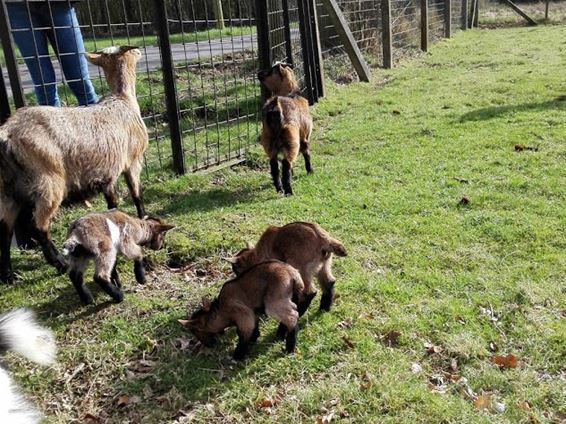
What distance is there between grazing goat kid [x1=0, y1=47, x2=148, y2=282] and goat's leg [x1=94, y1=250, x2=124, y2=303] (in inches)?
26.6

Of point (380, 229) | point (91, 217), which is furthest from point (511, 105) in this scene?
point (91, 217)

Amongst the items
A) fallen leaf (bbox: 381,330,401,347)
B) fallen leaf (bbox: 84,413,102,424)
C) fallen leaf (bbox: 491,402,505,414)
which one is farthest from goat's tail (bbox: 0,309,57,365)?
fallen leaf (bbox: 491,402,505,414)

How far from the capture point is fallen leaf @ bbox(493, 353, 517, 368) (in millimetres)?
3253

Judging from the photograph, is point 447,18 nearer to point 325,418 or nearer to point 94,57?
point 94,57

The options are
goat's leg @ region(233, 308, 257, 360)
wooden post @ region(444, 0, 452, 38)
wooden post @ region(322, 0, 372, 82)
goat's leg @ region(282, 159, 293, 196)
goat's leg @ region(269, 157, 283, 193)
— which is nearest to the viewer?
goat's leg @ region(233, 308, 257, 360)

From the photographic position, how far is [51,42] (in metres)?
5.50

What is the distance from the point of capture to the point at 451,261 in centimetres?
439

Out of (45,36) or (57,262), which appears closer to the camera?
(57,262)

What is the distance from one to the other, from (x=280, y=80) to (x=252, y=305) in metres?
3.61

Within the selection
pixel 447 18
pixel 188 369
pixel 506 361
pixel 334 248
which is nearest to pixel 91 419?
pixel 188 369

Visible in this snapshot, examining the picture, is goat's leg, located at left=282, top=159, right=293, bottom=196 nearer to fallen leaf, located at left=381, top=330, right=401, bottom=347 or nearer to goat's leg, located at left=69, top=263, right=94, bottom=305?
goat's leg, located at left=69, top=263, right=94, bottom=305

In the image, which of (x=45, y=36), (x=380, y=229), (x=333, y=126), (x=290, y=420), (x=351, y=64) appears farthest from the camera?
(x=351, y=64)

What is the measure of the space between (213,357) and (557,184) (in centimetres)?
382

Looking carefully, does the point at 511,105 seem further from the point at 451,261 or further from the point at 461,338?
the point at 461,338
